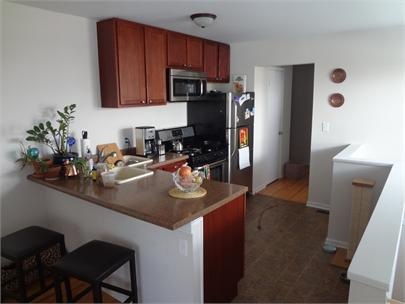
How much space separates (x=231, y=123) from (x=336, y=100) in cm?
138

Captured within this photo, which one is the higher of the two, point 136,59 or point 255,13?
point 255,13

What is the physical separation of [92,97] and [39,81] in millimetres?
535

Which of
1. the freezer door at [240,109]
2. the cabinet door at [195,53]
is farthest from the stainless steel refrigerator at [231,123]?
the cabinet door at [195,53]

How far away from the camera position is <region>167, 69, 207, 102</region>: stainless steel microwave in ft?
11.7

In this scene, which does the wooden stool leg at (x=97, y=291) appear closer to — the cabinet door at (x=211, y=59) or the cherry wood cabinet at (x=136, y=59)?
the cherry wood cabinet at (x=136, y=59)

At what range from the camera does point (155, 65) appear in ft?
11.0

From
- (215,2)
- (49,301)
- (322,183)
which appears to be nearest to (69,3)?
(215,2)

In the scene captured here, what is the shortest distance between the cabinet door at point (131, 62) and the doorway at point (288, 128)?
2260mm

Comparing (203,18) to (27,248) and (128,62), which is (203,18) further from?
(27,248)

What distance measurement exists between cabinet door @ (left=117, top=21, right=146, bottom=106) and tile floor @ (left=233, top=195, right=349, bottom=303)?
1.99 meters

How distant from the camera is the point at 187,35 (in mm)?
3748

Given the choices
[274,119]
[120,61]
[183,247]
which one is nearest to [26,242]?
[183,247]

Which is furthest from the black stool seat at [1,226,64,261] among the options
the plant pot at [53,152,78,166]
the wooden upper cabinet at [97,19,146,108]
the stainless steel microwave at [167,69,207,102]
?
the stainless steel microwave at [167,69,207,102]

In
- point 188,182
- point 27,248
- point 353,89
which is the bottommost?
point 27,248
